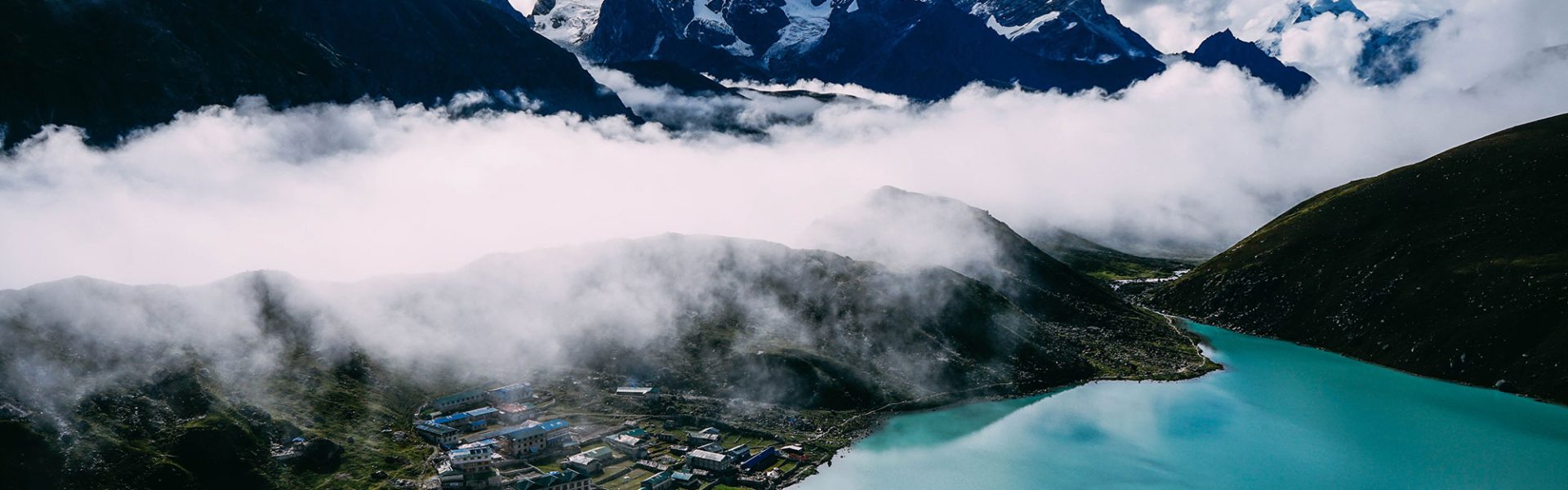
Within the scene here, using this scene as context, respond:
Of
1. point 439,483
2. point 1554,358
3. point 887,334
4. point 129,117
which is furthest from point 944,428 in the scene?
point 129,117

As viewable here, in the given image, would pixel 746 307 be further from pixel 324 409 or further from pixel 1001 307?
pixel 324 409

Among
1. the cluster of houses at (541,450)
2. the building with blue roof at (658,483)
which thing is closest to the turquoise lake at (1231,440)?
the cluster of houses at (541,450)

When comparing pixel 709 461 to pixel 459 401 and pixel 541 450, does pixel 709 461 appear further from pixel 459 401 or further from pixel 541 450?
pixel 459 401

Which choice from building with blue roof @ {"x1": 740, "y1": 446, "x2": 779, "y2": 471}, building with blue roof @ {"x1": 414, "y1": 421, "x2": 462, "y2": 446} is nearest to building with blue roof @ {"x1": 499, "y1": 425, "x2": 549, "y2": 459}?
building with blue roof @ {"x1": 414, "y1": 421, "x2": 462, "y2": 446}

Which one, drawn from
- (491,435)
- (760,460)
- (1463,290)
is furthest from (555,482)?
(1463,290)

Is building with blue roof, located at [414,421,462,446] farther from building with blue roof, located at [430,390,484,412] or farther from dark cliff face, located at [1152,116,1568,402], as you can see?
dark cliff face, located at [1152,116,1568,402]

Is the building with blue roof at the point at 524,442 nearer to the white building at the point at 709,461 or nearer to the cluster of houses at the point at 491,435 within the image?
the cluster of houses at the point at 491,435
